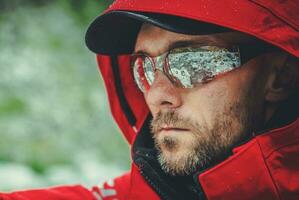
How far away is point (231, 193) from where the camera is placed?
71.2 inches

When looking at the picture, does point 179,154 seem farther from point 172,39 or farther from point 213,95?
point 172,39

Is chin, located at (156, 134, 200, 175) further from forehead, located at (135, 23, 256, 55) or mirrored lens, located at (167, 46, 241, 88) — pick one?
forehead, located at (135, 23, 256, 55)

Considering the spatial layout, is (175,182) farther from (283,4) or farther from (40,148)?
(40,148)

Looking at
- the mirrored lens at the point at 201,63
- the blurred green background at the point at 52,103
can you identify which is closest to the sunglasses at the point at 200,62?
the mirrored lens at the point at 201,63

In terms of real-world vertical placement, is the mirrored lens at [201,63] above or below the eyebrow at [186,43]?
below

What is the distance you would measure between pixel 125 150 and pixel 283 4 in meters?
4.60

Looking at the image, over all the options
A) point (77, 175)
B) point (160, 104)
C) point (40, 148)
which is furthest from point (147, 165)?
point (40, 148)

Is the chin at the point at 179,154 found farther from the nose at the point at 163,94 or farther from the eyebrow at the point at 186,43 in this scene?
the eyebrow at the point at 186,43

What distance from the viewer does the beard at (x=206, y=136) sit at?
1923mm

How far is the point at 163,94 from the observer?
1.95 metres

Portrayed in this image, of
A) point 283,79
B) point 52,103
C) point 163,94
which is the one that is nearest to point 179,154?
point 163,94

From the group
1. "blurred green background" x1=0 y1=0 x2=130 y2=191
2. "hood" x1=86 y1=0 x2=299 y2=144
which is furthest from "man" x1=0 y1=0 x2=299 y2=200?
"blurred green background" x1=0 y1=0 x2=130 y2=191

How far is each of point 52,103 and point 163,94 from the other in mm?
4496

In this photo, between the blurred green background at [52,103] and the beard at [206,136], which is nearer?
the beard at [206,136]
